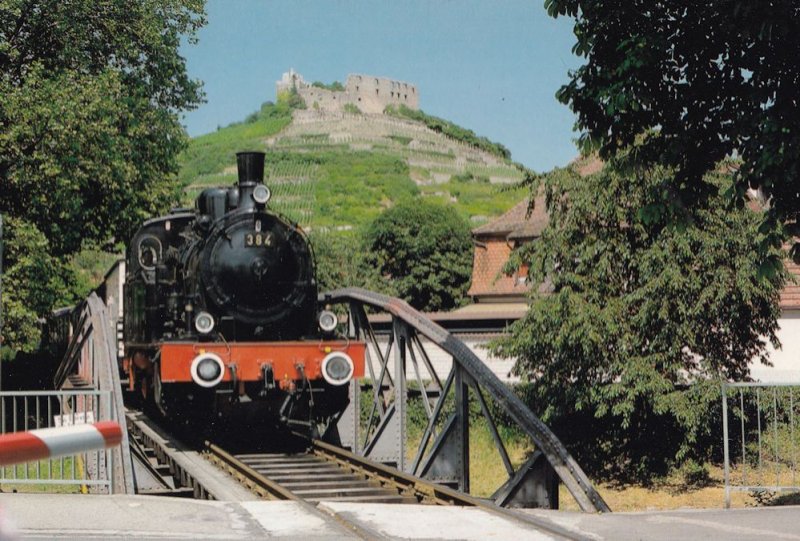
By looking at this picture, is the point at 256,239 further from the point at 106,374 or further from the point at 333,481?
the point at 333,481

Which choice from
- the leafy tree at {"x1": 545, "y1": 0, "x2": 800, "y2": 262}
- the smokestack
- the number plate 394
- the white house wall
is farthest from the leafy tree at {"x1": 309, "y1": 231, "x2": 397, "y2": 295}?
the leafy tree at {"x1": 545, "y1": 0, "x2": 800, "y2": 262}

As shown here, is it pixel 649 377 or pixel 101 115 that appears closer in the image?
pixel 649 377

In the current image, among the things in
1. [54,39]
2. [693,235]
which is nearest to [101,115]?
[54,39]

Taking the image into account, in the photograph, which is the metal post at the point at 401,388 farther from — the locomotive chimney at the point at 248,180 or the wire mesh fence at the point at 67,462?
the wire mesh fence at the point at 67,462

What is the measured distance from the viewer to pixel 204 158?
474ft

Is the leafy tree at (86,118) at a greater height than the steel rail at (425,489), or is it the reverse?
the leafy tree at (86,118)

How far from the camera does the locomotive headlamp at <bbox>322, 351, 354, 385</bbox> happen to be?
1469 centimetres

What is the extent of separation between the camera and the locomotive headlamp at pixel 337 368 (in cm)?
1469

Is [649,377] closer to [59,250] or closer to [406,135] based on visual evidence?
[59,250]

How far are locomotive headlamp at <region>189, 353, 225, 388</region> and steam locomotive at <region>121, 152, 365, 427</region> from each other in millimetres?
14

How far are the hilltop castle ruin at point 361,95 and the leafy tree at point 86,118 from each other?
16108cm

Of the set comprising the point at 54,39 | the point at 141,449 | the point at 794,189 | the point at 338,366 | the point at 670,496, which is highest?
the point at 54,39

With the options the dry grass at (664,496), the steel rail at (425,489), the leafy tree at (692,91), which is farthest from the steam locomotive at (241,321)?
the dry grass at (664,496)

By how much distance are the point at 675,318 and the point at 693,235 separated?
1600 mm
